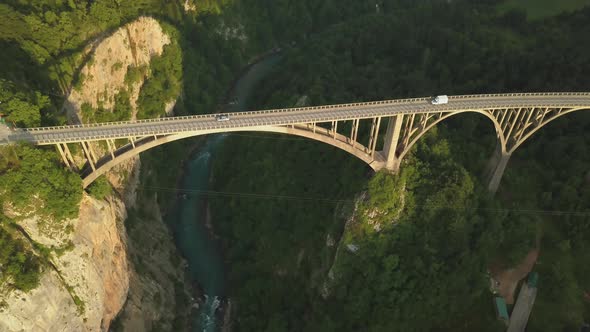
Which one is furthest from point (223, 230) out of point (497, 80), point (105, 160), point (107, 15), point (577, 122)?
point (577, 122)

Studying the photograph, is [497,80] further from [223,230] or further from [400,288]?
[223,230]

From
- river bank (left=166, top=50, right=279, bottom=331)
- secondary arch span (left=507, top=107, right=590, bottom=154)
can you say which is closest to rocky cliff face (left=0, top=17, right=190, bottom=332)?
river bank (left=166, top=50, right=279, bottom=331)

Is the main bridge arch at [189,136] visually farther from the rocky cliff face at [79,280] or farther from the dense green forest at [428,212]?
the rocky cliff face at [79,280]

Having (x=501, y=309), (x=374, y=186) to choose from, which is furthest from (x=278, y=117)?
(x=501, y=309)

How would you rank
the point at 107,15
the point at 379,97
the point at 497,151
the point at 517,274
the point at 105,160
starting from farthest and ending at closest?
the point at 379,97 → the point at 107,15 → the point at 497,151 → the point at 517,274 → the point at 105,160

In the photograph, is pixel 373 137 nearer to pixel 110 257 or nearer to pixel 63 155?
pixel 110 257

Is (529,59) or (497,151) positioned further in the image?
(529,59)
